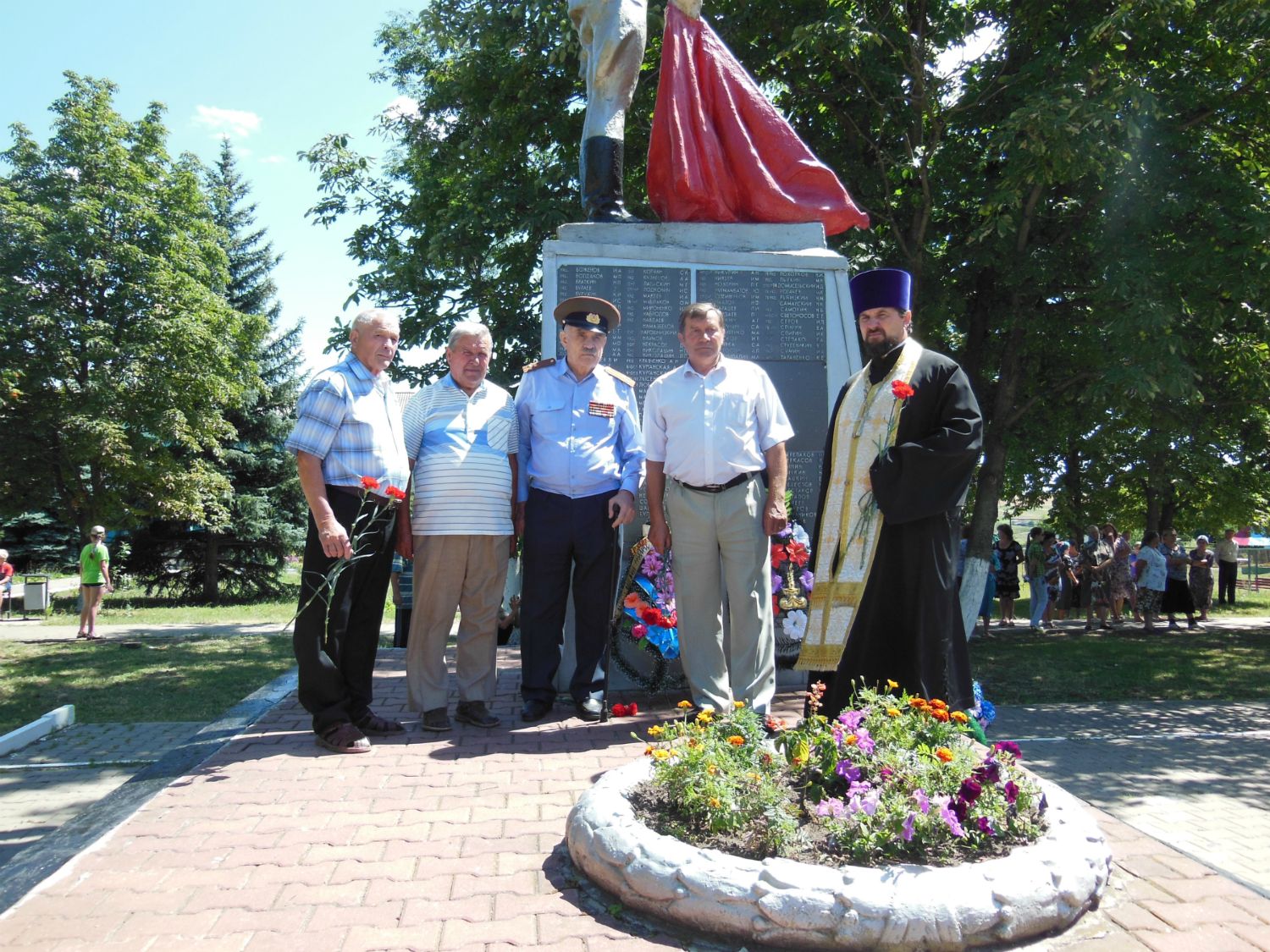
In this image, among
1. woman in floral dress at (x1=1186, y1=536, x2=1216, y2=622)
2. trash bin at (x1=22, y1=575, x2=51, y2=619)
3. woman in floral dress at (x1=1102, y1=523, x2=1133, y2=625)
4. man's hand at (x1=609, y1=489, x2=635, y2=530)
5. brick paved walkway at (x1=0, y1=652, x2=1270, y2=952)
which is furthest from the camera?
trash bin at (x1=22, y1=575, x2=51, y2=619)

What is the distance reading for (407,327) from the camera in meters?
12.7

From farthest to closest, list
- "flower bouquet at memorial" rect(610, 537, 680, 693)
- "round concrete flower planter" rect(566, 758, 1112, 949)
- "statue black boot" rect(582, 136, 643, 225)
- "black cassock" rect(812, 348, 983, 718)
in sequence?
"statue black boot" rect(582, 136, 643, 225)
"flower bouquet at memorial" rect(610, 537, 680, 693)
"black cassock" rect(812, 348, 983, 718)
"round concrete flower planter" rect(566, 758, 1112, 949)

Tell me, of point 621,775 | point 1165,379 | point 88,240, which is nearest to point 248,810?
point 621,775

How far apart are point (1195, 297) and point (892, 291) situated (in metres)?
7.12

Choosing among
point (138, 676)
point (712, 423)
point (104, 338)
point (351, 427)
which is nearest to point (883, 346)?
point (712, 423)

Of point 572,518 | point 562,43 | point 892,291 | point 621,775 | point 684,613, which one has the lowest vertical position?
point 621,775

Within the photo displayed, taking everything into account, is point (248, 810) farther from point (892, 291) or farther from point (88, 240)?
point (88, 240)

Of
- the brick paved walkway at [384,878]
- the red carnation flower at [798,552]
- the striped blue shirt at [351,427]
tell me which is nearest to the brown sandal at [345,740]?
the brick paved walkway at [384,878]

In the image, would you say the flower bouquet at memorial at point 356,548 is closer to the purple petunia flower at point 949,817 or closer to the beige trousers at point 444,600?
the beige trousers at point 444,600

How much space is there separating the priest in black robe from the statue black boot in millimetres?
2501

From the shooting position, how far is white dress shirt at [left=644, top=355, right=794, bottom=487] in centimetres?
452

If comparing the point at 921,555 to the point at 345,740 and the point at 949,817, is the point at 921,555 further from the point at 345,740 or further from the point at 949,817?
the point at 345,740

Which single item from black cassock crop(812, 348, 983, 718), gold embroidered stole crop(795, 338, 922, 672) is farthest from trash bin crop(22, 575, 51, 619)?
black cassock crop(812, 348, 983, 718)

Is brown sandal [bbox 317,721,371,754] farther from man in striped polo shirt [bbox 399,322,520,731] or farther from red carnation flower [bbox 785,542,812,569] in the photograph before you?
red carnation flower [bbox 785,542,812,569]
